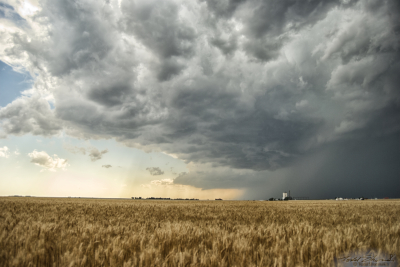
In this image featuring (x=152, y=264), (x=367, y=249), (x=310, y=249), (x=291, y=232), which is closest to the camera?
(x=152, y=264)

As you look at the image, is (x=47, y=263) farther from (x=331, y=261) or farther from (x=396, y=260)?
(x=396, y=260)

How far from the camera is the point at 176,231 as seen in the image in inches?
201

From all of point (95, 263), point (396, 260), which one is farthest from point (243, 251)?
point (396, 260)

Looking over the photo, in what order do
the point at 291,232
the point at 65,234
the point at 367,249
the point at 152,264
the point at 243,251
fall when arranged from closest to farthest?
1. the point at 152,264
2. the point at 243,251
3. the point at 367,249
4. the point at 65,234
5. the point at 291,232

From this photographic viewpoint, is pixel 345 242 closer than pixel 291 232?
Yes

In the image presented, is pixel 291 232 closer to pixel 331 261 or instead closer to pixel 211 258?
pixel 331 261

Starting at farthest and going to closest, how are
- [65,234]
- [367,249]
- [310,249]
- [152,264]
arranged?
1. [65,234]
2. [367,249]
3. [310,249]
4. [152,264]

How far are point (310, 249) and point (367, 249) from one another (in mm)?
1416

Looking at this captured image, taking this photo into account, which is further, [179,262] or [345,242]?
[345,242]

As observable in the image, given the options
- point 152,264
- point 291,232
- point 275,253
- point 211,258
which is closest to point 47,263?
point 152,264

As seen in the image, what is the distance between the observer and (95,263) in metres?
3.10

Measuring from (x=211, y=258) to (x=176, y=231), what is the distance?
216 cm

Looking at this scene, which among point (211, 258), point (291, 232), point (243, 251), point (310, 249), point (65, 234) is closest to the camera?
point (211, 258)

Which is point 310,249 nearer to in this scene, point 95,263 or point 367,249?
point 367,249
